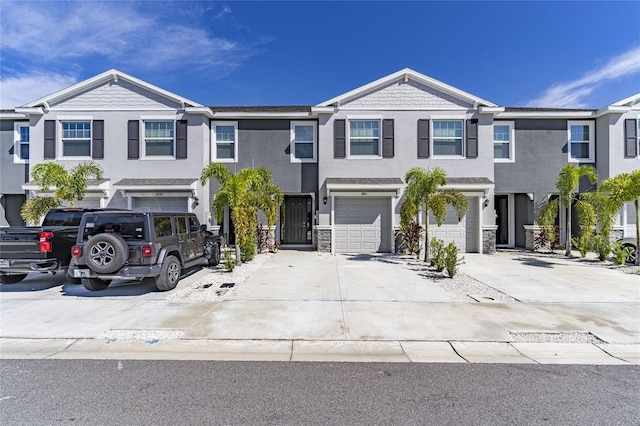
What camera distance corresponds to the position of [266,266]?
1084cm

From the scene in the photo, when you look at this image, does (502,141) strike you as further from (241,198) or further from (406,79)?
(241,198)

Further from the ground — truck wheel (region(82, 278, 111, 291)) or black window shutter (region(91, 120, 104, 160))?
black window shutter (region(91, 120, 104, 160))

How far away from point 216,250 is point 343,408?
8.13 metres

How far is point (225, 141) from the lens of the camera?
14734 mm

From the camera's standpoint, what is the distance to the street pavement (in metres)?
4.64

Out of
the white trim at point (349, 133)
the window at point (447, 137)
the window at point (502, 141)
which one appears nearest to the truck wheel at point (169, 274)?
the white trim at point (349, 133)

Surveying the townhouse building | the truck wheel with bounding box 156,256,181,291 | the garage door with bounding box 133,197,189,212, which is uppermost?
the townhouse building

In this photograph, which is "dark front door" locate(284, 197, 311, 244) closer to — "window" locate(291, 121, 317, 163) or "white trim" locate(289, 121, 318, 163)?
"white trim" locate(289, 121, 318, 163)

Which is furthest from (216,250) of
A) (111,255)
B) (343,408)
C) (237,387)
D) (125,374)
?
(343,408)

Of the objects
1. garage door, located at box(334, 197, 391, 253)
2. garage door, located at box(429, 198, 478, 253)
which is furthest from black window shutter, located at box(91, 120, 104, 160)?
garage door, located at box(429, 198, 478, 253)

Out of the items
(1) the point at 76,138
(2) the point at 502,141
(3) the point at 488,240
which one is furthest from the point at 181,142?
(2) the point at 502,141

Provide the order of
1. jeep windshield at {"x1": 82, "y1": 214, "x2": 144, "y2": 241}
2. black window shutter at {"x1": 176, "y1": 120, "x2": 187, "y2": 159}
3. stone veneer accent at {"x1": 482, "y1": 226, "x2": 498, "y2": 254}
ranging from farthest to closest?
black window shutter at {"x1": 176, "y1": 120, "x2": 187, "y2": 159}
stone veneer accent at {"x1": 482, "y1": 226, "x2": 498, "y2": 254}
jeep windshield at {"x1": 82, "y1": 214, "x2": 144, "y2": 241}

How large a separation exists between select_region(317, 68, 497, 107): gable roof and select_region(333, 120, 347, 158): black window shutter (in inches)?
35.3

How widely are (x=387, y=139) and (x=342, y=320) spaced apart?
10044mm
